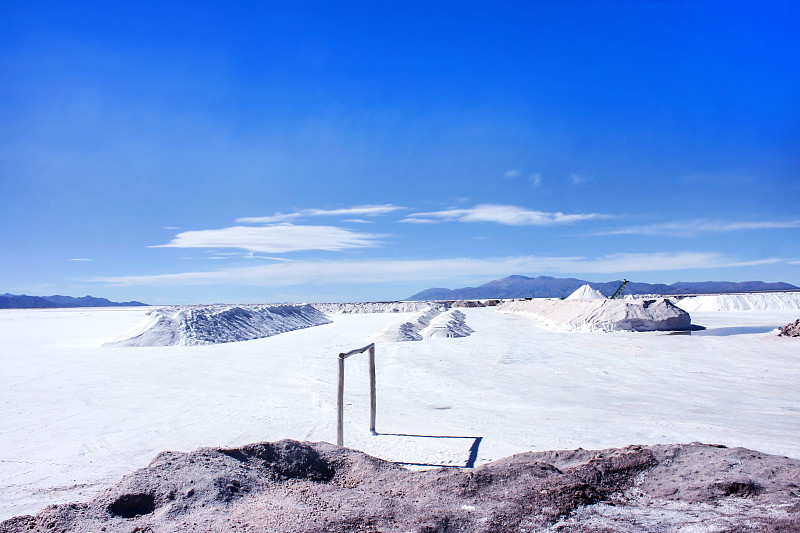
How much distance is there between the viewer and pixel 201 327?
2098cm

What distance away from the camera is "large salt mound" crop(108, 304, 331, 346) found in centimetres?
1895

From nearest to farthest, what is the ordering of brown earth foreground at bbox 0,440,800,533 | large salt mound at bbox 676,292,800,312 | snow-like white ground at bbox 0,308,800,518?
1. brown earth foreground at bbox 0,440,800,533
2. snow-like white ground at bbox 0,308,800,518
3. large salt mound at bbox 676,292,800,312

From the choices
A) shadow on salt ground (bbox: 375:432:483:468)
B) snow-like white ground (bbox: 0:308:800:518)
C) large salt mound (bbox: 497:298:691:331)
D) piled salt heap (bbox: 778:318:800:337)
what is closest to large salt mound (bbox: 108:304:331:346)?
snow-like white ground (bbox: 0:308:800:518)

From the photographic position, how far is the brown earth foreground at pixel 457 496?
3127mm

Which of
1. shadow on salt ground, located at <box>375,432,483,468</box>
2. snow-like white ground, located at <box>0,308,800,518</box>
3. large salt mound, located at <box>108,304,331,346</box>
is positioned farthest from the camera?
large salt mound, located at <box>108,304,331,346</box>

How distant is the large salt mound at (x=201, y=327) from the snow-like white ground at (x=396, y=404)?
11.7 feet

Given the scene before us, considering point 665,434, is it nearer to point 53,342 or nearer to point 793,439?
point 793,439

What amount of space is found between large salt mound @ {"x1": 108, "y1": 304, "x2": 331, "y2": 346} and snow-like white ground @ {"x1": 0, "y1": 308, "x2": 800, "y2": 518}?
3.57 meters

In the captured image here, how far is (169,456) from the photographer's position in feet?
14.4

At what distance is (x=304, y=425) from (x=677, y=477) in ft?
14.8

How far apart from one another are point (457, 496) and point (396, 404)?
15.5 ft

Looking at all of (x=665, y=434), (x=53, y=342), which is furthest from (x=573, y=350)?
(x=53, y=342)

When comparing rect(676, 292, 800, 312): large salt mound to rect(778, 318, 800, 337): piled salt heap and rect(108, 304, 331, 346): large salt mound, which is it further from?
rect(108, 304, 331, 346): large salt mound

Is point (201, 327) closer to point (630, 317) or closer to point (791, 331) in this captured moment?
point (630, 317)
